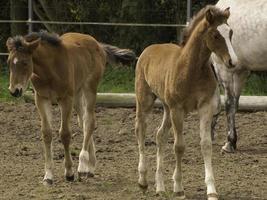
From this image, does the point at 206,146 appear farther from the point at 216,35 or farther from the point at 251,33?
the point at 251,33

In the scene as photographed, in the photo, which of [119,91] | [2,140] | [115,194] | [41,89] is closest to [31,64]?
[41,89]

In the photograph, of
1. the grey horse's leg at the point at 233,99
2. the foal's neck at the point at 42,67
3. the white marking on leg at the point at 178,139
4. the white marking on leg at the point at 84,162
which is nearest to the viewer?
the white marking on leg at the point at 178,139

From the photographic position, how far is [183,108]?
7.16 metres

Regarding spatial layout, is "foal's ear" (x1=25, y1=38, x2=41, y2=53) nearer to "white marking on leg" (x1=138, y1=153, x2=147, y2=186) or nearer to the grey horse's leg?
"white marking on leg" (x1=138, y1=153, x2=147, y2=186)

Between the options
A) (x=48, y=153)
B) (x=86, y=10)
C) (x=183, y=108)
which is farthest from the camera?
(x=86, y=10)

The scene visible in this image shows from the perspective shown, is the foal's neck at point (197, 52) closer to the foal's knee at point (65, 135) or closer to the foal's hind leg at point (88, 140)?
the foal's knee at point (65, 135)

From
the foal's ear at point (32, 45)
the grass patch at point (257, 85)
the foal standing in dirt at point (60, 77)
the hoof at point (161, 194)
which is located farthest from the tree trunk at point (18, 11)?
the hoof at point (161, 194)

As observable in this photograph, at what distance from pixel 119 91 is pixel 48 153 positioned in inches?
266

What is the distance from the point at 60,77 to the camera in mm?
8219

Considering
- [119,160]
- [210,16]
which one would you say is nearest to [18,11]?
[119,160]

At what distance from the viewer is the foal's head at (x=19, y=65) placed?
789 cm

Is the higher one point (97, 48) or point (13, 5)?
point (97, 48)

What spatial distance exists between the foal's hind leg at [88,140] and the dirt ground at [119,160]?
13cm

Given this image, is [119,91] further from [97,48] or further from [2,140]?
[97,48]
